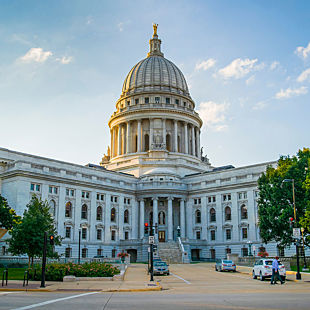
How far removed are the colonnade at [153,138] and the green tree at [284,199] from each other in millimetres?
50295

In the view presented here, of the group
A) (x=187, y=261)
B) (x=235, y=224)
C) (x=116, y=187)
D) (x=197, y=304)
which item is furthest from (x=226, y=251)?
(x=197, y=304)

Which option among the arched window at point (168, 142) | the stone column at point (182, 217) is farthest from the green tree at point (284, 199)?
the arched window at point (168, 142)

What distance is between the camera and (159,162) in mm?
96062

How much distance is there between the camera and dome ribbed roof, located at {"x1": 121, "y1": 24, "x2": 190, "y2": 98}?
4333 inches

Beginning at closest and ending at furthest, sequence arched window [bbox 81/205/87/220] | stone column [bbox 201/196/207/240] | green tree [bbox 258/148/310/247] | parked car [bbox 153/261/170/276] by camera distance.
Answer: parked car [bbox 153/261/170/276]
green tree [bbox 258/148/310/247]
arched window [bbox 81/205/87/220]
stone column [bbox 201/196/207/240]

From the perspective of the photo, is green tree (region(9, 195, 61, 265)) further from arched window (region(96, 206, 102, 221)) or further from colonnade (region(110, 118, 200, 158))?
colonnade (region(110, 118, 200, 158))

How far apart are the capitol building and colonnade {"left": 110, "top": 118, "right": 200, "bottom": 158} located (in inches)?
9.8

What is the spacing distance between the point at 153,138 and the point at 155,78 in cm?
1796

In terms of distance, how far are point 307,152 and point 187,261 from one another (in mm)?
30475

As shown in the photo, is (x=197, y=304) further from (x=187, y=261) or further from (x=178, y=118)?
(x=178, y=118)

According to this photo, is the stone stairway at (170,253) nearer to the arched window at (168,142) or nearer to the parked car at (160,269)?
the parked car at (160,269)

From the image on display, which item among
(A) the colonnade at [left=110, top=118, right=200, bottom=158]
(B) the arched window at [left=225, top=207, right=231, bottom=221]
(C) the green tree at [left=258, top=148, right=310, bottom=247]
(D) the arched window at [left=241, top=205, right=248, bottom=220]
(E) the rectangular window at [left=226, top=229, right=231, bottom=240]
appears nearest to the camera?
(C) the green tree at [left=258, top=148, right=310, bottom=247]

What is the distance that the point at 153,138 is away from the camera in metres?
102

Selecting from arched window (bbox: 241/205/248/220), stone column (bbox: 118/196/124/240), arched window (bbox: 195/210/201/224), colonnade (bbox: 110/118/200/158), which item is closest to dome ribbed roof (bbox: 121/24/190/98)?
colonnade (bbox: 110/118/200/158)
